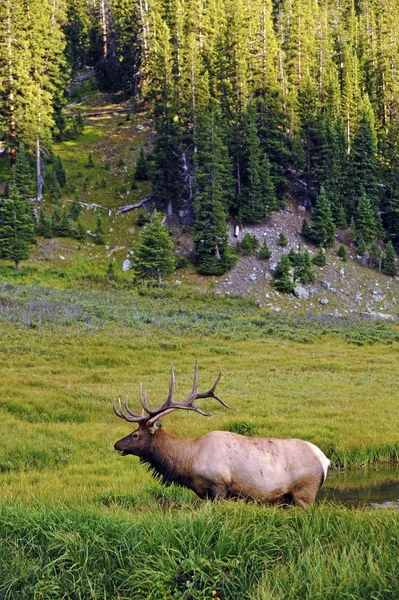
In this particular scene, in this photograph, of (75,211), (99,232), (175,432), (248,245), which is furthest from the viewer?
(248,245)

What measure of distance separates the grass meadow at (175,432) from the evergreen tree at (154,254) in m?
9.80

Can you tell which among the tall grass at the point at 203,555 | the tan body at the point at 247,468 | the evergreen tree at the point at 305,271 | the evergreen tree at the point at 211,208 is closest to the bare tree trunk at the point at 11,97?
→ the evergreen tree at the point at 211,208

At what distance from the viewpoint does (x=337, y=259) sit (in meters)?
54.3

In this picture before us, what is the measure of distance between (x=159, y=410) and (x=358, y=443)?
6.56m

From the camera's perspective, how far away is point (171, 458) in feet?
25.6

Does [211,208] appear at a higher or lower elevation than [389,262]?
higher

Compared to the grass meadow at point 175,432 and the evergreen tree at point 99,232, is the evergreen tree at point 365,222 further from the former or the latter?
the evergreen tree at point 99,232

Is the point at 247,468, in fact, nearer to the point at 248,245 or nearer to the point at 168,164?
the point at 248,245

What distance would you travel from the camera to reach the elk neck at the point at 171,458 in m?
7.72

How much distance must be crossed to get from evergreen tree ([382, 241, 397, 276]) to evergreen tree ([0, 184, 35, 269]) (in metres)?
34.7

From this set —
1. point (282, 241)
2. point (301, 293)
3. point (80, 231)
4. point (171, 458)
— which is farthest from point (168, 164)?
point (171, 458)

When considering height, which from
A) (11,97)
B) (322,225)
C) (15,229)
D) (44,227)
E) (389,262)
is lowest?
(389,262)

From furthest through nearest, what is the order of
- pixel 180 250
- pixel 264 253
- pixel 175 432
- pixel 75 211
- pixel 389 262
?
pixel 389 262 → pixel 180 250 → pixel 264 253 → pixel 75 211 → pixel 175 432

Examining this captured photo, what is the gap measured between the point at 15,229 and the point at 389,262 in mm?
36462
